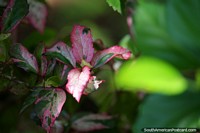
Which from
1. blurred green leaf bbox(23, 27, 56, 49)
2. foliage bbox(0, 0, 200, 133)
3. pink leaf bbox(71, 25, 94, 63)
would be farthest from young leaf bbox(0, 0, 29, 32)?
blurred green leaf bbox(23, 27, 56, 49)

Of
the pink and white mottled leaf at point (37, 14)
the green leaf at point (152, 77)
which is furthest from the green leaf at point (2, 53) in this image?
the green leaf at point (152, 77)

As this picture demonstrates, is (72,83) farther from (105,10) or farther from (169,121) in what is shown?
(105,10)

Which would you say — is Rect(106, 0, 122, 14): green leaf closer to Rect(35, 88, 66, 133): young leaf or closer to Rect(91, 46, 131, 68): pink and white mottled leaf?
Rect(91, 46, 131, 68): pink and white mottled leaf

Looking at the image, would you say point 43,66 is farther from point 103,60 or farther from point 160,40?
point 160,40

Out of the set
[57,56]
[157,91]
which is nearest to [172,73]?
[157,91]

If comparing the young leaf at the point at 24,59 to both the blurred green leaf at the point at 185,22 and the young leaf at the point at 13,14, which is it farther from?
the blurred green leaf at the point at 185,22

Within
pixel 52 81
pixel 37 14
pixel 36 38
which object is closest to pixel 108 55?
pixel 52 81
